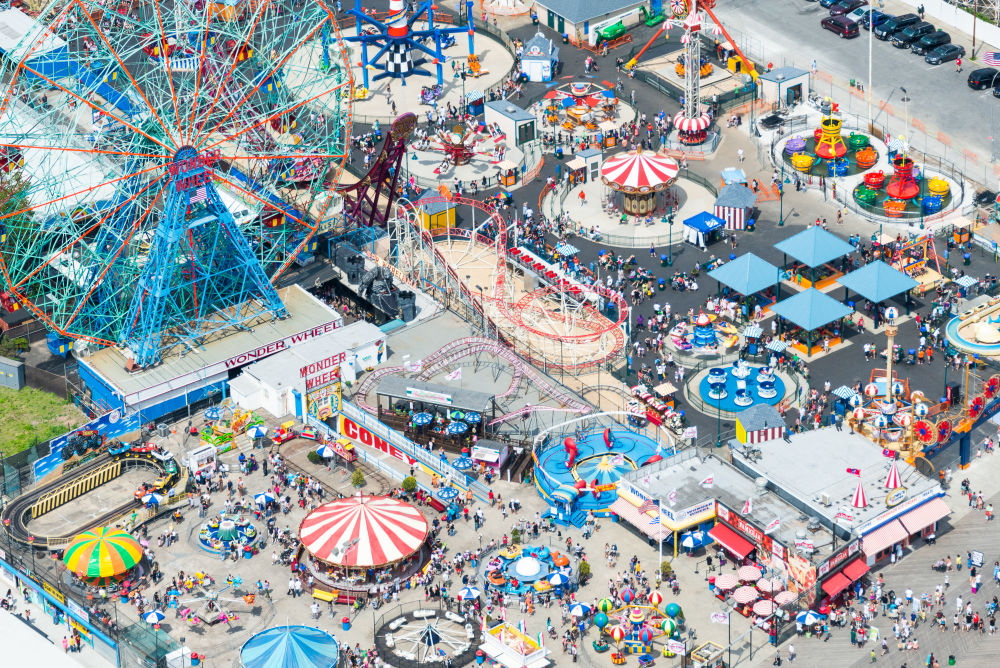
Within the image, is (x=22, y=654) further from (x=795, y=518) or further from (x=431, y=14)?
(x=431, y=14)

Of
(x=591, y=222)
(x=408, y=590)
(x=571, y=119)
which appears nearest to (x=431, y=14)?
(x=571, y=119)

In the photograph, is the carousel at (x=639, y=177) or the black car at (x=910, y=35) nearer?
the carousel at (x=639, y=177)

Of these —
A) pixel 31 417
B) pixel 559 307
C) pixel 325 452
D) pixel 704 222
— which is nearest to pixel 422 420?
pixel 325 452

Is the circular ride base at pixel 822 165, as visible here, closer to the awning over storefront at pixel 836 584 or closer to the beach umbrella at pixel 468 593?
the awning over storefront at pixel 836 584

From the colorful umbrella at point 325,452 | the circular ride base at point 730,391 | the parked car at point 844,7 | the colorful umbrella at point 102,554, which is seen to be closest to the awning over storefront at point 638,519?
the circular ride base at point 730,391

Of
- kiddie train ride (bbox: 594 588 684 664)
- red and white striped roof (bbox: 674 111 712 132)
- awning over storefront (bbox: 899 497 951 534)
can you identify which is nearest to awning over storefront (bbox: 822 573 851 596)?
awning over storefront (bbox: 899 497 951 534)

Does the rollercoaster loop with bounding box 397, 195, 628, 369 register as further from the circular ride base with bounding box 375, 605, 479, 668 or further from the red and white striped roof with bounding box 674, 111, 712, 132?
the circular ride base with bounding box 375, 605, 479, 668

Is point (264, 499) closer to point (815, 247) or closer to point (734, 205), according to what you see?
point (815, 247)
